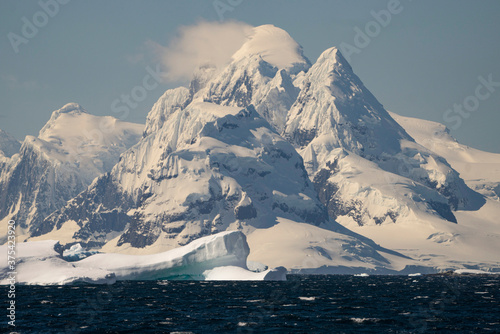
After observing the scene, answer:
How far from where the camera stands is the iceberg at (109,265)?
5615 inches

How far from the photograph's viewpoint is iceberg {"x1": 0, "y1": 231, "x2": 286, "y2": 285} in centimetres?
14262

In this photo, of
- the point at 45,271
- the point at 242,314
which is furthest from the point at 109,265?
the point at 242,314

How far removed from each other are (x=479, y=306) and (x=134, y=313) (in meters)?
52.6

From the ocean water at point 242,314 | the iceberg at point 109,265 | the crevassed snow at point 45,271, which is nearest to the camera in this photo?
the ocean water at point 242,314

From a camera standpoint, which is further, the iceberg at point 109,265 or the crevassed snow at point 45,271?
the iceberg at point 109,265

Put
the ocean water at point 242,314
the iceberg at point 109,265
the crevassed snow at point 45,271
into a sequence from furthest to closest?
1. the iceberg at point 109,265
2. the crevassed snow at point 45,271
3. the ocean water at point 242,314

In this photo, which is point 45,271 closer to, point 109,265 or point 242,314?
point 109,265

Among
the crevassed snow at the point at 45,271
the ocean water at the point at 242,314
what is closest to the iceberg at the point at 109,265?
the crevassed snow at the point at 45,271

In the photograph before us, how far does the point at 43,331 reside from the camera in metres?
78.6

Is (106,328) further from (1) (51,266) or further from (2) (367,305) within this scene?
(1) (51,266)

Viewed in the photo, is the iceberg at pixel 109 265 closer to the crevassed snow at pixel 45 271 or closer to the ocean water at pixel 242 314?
the crevassed snow at pixel 45 271

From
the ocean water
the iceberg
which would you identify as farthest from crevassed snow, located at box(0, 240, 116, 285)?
the ocean water

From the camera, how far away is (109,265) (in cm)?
16688

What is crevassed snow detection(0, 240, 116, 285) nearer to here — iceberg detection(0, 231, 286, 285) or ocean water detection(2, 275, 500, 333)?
iceberg detection(0, 231, 286, 285)
